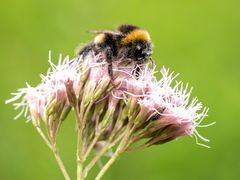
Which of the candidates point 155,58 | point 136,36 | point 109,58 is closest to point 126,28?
point 136,36

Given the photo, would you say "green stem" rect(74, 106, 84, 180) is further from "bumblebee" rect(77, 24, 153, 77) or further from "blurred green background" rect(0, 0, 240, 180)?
"blurred green background" rect(0, 0, 240, 180)

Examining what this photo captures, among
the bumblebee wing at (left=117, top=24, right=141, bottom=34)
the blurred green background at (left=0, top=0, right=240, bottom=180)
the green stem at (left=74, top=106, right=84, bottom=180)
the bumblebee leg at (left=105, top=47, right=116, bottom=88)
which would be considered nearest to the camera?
the green stem at (left=74, top=106, right=84, bottom=180)

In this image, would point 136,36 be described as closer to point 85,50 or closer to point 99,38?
point 99,38

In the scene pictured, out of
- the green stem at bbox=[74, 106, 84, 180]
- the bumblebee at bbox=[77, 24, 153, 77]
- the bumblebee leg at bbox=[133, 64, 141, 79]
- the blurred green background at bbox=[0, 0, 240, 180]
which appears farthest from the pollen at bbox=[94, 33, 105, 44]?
the blurred green background at bbox=[0, 0, 240, 180]

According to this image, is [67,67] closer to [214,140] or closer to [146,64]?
[146,64]

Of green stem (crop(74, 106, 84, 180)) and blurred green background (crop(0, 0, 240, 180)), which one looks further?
blurred green background (crop(0, 0, 240, 180))

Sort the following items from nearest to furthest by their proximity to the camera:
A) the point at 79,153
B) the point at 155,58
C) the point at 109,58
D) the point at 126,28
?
the point at 79,153, the point at 109,58, the point at 126,28, the point at 155,58

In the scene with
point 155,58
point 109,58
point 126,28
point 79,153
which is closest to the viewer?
point 79,153

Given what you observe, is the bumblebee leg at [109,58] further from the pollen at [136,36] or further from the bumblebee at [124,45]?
the pollen at [136,36]
